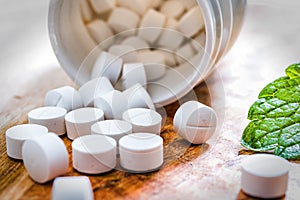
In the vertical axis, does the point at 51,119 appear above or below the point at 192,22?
below

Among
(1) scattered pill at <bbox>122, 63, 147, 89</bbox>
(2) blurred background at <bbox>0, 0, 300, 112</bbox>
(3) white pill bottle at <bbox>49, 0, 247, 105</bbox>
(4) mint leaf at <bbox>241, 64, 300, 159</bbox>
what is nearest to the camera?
(4) mint leaf at <bbox>241, 64, 300, 159</bbox>

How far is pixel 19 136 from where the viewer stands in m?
0.96

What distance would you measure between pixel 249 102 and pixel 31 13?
1.02 m

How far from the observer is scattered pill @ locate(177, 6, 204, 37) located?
121 cm

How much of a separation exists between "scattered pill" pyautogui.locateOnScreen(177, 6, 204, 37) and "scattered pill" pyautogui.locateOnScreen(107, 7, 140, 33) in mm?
130

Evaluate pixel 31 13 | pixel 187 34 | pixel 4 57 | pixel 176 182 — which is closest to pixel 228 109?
pixel 187 34

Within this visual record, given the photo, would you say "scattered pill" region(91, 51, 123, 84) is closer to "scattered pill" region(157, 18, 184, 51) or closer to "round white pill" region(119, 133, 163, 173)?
"scattered pill" region(157, 18, 184, 51)

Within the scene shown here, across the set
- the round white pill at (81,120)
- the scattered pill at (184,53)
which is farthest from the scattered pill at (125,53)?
the round white pill at (81,120)

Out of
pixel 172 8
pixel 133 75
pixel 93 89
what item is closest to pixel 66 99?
pixel 93 89

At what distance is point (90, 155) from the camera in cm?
89

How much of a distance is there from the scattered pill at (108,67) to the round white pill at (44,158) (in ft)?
1.08

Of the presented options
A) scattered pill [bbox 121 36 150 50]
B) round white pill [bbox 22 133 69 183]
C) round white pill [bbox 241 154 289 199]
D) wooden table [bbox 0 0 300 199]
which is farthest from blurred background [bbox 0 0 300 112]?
round white pill [bbox 241 154 289 199]

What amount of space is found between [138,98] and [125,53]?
0.19 metres

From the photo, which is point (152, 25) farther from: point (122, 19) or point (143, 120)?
point (143, 120)
